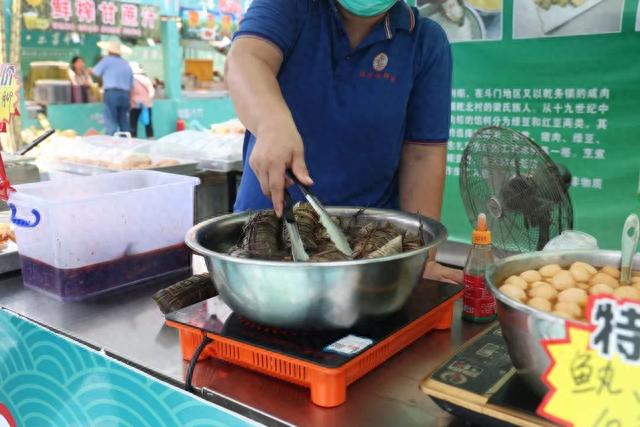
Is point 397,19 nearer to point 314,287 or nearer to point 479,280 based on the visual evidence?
point 479,280

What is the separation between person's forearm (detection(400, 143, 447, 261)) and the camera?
1.98 meters

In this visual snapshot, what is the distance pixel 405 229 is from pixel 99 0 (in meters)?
9.58

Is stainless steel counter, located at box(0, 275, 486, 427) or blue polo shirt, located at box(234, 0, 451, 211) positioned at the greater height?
blue polo shirt, located at box(234, 0, 451, 211)

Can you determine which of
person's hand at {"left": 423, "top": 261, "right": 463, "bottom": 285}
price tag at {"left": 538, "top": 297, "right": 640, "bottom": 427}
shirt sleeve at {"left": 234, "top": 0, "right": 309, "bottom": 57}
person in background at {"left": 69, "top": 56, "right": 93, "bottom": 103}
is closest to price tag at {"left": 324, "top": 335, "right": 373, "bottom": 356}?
price tag at {"left": 538, "top": 297, "right": 640, "bottom": 427}

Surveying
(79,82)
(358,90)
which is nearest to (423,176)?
(358,90)

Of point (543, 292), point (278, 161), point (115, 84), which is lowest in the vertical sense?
point (543, 292)

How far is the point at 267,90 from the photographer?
1.38 meters

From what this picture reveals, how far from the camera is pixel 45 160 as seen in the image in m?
4.47

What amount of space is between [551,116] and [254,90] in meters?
2.38

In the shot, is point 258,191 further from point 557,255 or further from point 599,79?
point 599,79

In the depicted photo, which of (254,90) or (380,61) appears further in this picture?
(380,61)

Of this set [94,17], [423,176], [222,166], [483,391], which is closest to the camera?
A: [483,391]

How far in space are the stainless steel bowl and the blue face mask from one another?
0.79 meters

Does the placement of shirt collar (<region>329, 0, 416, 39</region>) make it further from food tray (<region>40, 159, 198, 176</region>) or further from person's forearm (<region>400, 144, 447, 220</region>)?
food tray (<region>40, 159, 198, 176</region>)
